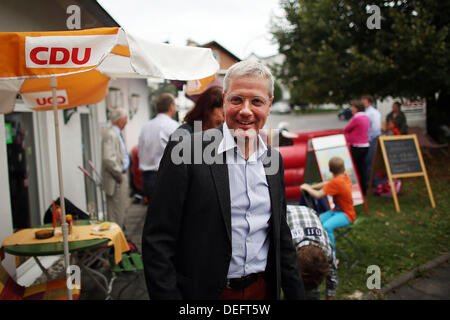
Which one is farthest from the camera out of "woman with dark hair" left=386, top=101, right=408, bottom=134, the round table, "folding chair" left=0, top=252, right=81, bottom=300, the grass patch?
"woman with dark hair" left=386, top=101, right=408, bottom=134

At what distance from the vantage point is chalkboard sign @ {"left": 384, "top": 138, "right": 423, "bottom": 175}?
23.3 feet

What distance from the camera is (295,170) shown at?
7230 mm

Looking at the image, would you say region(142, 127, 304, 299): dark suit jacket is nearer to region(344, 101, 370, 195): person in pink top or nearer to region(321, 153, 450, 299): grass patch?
region(321, 153, 450, 299): grass patch

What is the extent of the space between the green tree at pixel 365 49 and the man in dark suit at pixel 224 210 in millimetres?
9680

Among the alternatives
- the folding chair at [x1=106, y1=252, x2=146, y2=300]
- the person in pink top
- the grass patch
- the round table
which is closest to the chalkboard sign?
the person in pink top

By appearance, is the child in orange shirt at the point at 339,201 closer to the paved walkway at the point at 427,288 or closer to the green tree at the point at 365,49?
the paved walkway at the point at 427,288

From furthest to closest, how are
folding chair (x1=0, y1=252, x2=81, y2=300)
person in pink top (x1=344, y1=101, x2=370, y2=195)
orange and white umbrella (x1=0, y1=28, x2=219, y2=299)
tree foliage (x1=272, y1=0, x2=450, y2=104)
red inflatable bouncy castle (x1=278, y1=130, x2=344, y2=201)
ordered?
1. tree foliage (x1=272, y1=0, x2=450, y2=104)
2. person in pink top (x1=344, y1=101, x2=370, y2=195)
3. red inflatable bouncy castle (x1=278, y1=130, x2=344, y2=201)
4. folding chair (x1=0, y1=252, x2=81, y2=300)
5. orange and white umbrella (x1=0, y1=28, x2=219, y2=299)

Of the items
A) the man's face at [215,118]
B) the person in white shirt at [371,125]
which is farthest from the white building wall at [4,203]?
the person in white shirt at [371,125]

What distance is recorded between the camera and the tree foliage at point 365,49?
988 cm

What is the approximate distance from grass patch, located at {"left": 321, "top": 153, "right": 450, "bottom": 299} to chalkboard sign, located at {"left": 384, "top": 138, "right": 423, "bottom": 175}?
28.8 inches

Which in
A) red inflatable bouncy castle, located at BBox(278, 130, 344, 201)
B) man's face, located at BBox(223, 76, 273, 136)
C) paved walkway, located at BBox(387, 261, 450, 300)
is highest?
man's face, located at BBox(223, 76, 273, 136)

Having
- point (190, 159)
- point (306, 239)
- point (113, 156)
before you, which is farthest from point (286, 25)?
point (190, 159)

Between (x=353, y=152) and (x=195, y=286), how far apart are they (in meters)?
6.77
